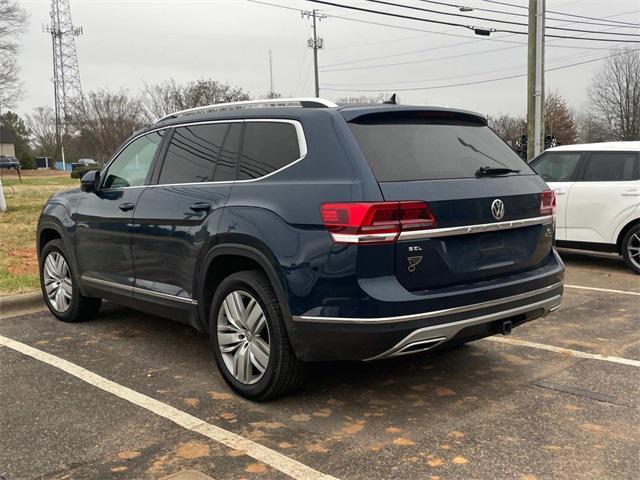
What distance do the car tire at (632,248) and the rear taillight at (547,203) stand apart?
4532mm

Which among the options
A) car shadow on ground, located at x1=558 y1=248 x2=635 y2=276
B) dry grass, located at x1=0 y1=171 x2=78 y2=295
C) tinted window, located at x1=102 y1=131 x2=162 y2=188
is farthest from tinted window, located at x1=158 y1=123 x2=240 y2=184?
car shadow on ground, located at x1=558 y1=248 x2=635 y2=276

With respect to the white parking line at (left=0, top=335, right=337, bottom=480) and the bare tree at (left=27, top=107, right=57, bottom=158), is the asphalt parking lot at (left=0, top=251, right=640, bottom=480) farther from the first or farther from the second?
the bare tree at (left=27, top=107, right=57, bottom=158)

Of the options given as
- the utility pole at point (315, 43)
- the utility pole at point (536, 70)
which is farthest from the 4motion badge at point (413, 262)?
the utility pole at point (315, 43)

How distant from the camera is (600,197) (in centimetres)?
834

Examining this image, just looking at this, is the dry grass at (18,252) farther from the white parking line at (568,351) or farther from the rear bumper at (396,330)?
the white parking line at (568,351)

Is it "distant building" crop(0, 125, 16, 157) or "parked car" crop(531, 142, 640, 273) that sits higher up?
"distant building" crop(0, 125, 16, 157)

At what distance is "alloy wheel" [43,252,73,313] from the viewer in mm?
5898

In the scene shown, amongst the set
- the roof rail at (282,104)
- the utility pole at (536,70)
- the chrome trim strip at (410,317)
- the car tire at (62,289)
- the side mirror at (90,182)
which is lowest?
the car tire at (62,289)

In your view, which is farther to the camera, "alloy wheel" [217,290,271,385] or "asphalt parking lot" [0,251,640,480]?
"alloy wheel" [217,290,271,385]

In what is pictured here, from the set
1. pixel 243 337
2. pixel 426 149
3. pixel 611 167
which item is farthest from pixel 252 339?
pixel 611 167

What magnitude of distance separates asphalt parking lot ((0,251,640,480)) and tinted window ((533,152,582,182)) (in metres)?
3.90

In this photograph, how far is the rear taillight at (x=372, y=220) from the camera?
128 inches

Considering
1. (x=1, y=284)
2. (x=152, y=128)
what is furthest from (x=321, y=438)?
(x=1, y=284)

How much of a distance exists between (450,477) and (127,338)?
3.38m
